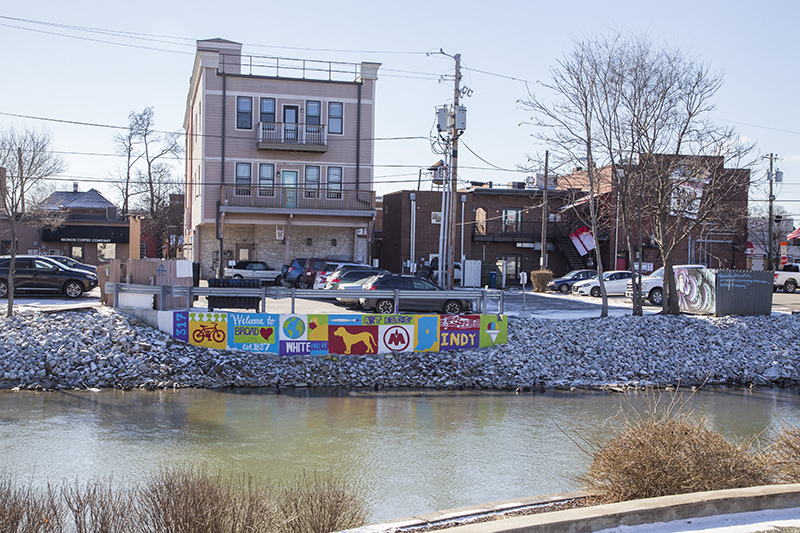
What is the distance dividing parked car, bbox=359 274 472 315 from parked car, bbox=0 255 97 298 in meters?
10.6

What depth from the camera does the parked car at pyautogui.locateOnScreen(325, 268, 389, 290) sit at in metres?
25.3

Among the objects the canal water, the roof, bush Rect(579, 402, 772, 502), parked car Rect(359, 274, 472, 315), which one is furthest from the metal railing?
bush Rect(579, 402, 772, 502)

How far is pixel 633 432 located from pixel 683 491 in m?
0.73

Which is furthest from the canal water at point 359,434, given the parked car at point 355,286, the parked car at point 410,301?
the parked car at point 355,286

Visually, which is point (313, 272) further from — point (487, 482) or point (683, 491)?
point (683, 491)

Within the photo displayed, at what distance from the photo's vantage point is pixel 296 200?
121ft

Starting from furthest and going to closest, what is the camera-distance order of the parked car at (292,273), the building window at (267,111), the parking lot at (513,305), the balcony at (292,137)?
1. the building window at (267,111)
2. the balcony at (292,137)
3. the parked car at (292,273)
4. the parking lot at (513,305)

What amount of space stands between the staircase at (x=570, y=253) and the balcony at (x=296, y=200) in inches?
612

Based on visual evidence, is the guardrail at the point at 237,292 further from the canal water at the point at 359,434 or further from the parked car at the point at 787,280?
the parked car at the point at 787,280

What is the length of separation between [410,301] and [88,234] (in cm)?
3727

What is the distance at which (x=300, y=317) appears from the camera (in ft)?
59.5

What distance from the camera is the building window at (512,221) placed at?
152ft

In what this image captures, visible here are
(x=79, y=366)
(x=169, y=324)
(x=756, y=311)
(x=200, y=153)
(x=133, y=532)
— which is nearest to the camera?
(x=133, y=532)

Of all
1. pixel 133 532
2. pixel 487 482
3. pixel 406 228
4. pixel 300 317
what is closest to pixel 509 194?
pixel 406 228
